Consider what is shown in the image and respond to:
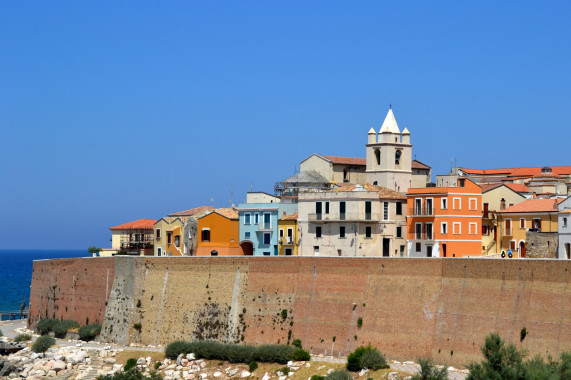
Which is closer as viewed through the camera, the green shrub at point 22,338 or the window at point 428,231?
the window at point 428,231

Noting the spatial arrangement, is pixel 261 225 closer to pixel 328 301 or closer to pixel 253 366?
pixel 328 301

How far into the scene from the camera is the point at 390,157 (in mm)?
70062

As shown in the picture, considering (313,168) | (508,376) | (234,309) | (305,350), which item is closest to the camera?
(508,376)

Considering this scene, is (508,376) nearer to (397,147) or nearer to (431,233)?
(431,233)

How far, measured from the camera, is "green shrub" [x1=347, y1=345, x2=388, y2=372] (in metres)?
50.4

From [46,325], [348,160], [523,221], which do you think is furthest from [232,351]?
[348,160]

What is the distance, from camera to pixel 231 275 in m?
62.3

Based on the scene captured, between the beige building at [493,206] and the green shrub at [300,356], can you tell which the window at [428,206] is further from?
the green shrub at [300,356]

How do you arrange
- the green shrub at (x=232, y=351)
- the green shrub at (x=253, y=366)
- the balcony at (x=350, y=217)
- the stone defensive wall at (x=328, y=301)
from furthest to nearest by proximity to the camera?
the balcony at (x=350, y=217), the green shrub at (x=232, y=351), the green shrub at (x=253, y=366), the stone defensive wall at (x=328, y=301)

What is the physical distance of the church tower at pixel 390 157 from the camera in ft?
229

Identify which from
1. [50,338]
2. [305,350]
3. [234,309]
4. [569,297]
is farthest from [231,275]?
[569,297]

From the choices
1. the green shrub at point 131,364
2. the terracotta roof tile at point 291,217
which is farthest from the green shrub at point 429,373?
the terracotta roof tile at point 291,217

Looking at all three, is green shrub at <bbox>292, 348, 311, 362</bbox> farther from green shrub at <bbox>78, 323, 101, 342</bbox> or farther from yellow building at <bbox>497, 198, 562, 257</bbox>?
green shrub at <bbox>78, 323, 101, 342</bbox>

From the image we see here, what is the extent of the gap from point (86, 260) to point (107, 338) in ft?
23.5
